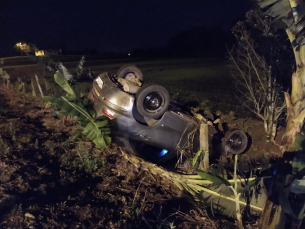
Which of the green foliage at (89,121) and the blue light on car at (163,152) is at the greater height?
the green foliage at (89,121)

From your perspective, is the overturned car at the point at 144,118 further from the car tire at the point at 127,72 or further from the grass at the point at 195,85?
the grass at the point at 195,85

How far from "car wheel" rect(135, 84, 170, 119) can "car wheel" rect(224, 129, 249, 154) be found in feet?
6.97

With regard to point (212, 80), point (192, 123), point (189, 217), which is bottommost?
point (189, 217)

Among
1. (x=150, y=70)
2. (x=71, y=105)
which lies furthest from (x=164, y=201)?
(x=150, y=70)

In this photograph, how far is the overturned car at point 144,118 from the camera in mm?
7125

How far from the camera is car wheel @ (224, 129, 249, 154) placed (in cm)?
865

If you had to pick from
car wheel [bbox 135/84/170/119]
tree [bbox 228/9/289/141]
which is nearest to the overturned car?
car wheel [bbox 135/84/170/119]

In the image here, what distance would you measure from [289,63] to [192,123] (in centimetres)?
294

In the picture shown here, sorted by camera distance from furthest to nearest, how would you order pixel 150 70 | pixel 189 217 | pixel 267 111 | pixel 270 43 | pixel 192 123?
pixel 150 70, pixel 267 111, pixel 270 43, pixel 192 123, pixel 189 217

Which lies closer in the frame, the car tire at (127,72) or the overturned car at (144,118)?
the overturned car at (144,118)

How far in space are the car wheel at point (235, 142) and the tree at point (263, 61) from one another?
97cm

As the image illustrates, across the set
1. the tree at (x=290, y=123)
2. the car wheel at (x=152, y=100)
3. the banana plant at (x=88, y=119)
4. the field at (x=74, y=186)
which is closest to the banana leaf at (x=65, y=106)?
the banana plant at (x=88, y=119)

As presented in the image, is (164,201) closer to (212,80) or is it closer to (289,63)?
(289,63)

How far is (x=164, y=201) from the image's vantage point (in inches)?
242
